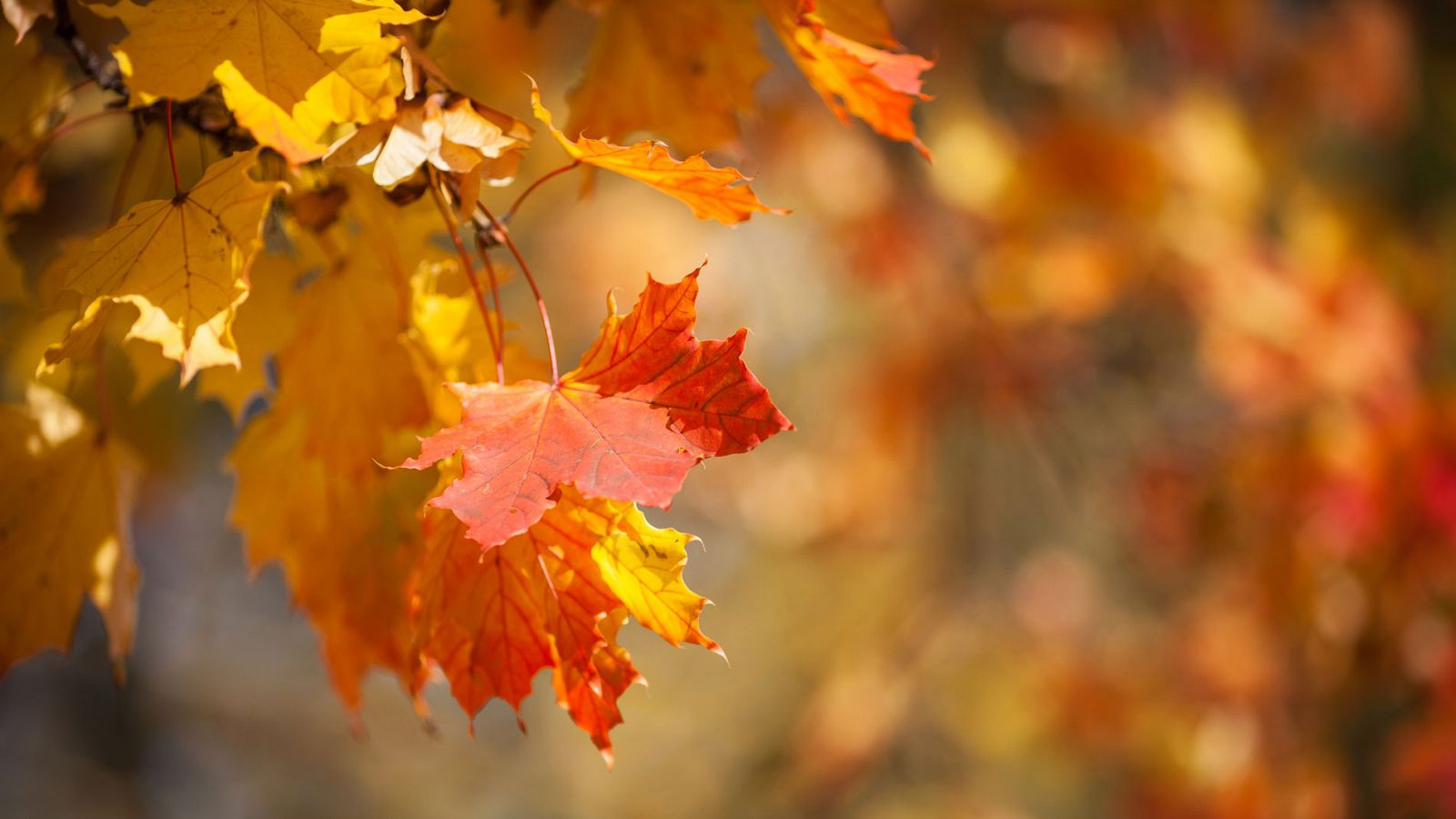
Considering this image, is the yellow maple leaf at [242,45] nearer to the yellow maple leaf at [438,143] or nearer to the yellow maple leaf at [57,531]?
the yellow maple leaf at [438,143]

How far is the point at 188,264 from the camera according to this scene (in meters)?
0.43

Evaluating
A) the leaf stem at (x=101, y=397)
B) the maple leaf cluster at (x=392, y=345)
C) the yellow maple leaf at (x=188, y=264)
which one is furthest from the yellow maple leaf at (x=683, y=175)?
the leaf stem at (x=101, y=397)

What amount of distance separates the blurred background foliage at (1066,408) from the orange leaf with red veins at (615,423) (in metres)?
0.43

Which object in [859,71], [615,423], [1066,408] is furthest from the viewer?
[1066,408]

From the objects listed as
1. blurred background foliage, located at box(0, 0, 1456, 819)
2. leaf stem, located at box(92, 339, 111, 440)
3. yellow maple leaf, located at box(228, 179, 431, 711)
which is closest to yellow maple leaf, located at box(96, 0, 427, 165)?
yellow maple leaf, located at box(228, 179, 431, 711)

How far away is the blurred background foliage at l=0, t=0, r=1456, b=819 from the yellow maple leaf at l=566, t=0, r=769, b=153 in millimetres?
185

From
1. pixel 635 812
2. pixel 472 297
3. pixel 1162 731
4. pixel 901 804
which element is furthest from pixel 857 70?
pixel 635 812

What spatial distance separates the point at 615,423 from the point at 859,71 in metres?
0.25

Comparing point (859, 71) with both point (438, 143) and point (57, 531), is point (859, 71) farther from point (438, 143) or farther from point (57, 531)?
point (57, 531)

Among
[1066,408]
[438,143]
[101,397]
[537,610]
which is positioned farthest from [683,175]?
[1066,408]

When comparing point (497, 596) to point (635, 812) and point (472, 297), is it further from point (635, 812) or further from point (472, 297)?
point (635, 812)

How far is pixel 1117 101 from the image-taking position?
2113 mm

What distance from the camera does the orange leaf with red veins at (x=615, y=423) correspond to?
1.28 ft

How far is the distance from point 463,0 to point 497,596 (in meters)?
0.41
